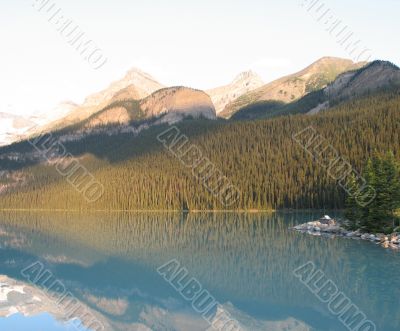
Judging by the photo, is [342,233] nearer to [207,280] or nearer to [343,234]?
[343,234]

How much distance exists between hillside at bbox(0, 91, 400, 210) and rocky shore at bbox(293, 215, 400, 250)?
42123mm

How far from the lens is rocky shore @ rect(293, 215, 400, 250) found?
46941mm

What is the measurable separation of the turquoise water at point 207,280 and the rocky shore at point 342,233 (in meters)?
1.57

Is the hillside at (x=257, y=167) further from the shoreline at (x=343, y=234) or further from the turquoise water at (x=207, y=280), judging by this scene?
the turquoise water at (x=207, y=280)

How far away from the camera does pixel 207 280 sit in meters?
33.7

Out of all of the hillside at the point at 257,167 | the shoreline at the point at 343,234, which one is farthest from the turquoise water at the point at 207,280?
the hillside at the point at 257,167

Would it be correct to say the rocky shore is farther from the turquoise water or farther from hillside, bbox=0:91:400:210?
hillside, bbox=0:91:400:210

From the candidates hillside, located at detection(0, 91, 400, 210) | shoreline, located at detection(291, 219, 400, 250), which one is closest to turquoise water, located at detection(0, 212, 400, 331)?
shoreline, located at detection(291, 219, 400, 250)

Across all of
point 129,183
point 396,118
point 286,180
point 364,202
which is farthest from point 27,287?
point 129,183

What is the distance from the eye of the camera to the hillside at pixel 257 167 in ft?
369

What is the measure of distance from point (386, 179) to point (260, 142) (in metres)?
91.5

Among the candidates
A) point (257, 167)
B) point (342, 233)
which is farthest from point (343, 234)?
point (257, 167)

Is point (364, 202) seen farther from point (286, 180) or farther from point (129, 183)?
point (129, 183)

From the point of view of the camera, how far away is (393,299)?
2672 cm
